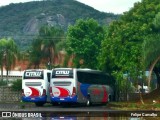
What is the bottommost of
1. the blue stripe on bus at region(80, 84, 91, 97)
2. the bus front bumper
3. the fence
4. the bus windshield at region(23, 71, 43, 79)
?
the fence

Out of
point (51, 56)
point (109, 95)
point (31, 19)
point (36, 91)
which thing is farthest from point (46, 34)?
point (31, 19)

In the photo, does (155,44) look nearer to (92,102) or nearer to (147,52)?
(147,52)

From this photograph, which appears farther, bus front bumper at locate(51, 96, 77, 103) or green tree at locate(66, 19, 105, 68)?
green tree at locate(66, 19, 105, 68)

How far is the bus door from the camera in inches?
1560

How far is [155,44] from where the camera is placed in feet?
129

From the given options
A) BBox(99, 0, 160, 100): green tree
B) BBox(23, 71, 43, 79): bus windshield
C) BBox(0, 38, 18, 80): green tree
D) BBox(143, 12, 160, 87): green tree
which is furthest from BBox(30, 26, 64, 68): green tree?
BBox(143, 12, 160, 87): green tree

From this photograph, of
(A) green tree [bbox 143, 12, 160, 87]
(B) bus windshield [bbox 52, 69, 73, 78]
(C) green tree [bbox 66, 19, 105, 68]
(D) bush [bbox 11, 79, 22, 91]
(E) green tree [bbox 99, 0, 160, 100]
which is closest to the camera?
(A) green tree [bbox 143, 12, 160, 87]

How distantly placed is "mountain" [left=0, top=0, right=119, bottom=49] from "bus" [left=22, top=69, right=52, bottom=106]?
123 m

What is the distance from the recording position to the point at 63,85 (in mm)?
39812

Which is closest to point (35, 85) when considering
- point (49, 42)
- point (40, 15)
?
point (49, 42)

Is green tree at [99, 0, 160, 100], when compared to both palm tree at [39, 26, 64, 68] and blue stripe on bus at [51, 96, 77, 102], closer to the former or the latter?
blue stripe on bus at [51, 96, 77, 102]

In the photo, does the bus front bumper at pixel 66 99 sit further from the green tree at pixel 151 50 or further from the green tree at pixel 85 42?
the green tree at pixel 85 42

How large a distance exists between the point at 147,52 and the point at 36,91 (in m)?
10.4

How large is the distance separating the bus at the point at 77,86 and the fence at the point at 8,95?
12.6 m
